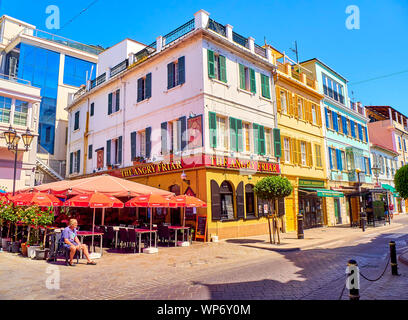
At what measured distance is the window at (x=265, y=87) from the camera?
62.1 feet

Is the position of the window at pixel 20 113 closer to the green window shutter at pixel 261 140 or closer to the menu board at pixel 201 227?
→ the menu board at pixel 201 227

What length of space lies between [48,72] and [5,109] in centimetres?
1096

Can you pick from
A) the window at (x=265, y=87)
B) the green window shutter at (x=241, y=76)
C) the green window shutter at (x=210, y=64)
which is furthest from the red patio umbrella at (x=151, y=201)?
the window at (x=265, y=87)

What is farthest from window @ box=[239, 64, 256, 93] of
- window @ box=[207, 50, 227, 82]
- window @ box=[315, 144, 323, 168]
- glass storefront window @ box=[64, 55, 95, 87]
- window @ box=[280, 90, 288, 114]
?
glass storefront window @ box=[64, 55, 95, 87]

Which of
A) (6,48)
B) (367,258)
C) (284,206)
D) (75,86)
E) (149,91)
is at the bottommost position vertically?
(367,258)

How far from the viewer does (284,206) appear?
19156 mm

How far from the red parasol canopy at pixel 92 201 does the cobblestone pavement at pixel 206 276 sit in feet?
6.09

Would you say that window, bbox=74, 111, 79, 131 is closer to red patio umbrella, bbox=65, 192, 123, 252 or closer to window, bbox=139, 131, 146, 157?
window, bbox=139, 131, 146, 157

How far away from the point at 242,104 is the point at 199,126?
11.8ft

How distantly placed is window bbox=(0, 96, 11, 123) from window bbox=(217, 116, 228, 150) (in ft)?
51.6

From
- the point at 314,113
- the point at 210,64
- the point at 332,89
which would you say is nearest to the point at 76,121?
the point at 210,64

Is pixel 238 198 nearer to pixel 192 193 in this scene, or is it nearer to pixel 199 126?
pixel 192 193

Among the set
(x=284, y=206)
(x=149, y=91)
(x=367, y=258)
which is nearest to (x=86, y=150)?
(x=149, y=91)

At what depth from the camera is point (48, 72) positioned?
3072cm
